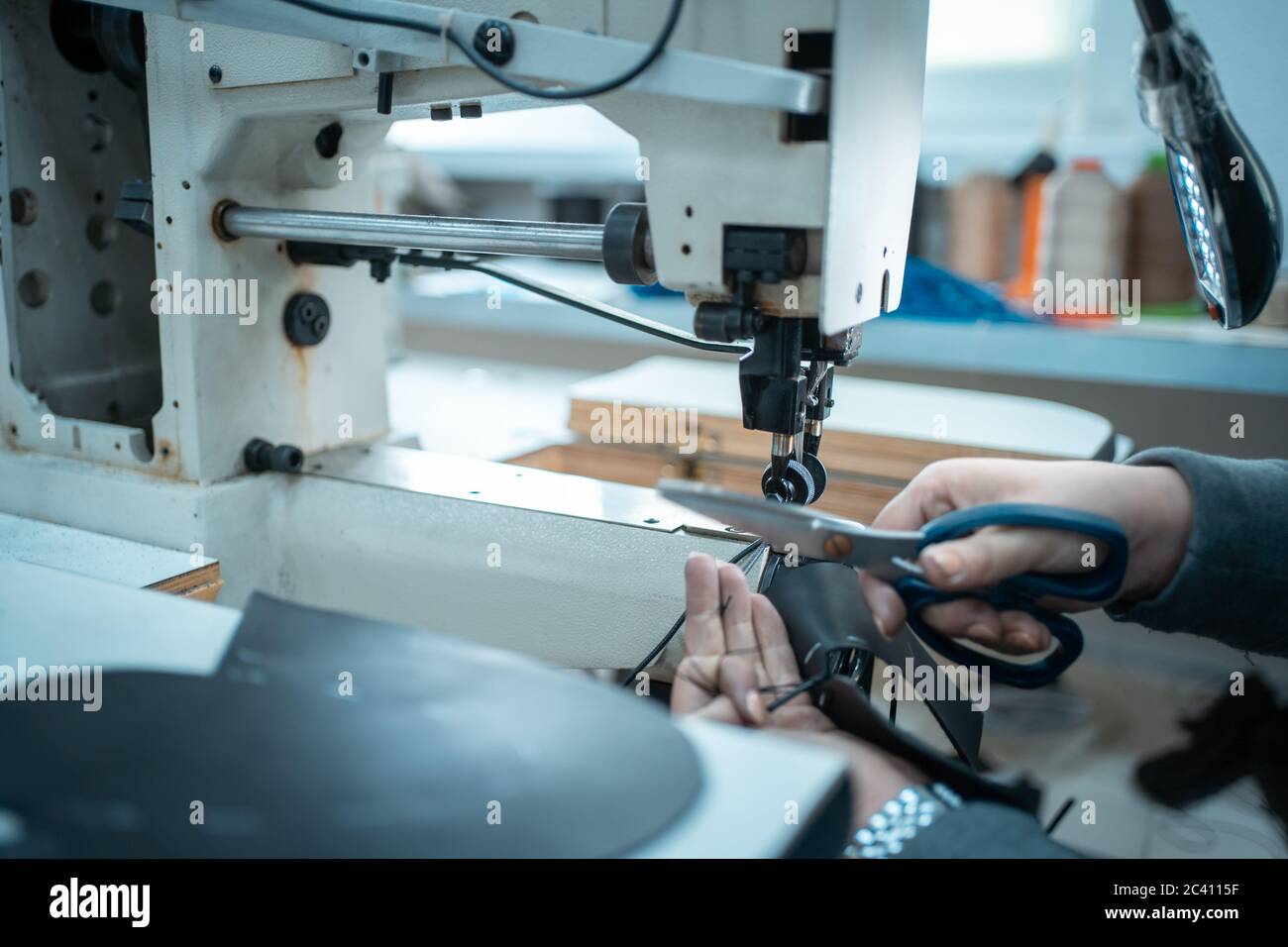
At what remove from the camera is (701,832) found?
1.49ft

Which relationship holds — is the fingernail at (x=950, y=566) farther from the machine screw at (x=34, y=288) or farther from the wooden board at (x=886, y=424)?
the machine screw at (x=34, y=288)

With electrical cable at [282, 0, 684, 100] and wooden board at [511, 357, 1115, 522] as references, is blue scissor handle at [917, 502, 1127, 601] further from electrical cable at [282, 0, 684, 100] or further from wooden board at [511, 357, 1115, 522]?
wooden board at [511, 357, 1115, 522]

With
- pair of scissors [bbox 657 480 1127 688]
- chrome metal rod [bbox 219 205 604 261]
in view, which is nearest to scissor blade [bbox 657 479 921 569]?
pair of scissors [bbox 657 480 1127 688]

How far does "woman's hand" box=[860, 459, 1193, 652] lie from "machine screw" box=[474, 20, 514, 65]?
41 cm

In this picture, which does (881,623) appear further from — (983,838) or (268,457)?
(268,457)

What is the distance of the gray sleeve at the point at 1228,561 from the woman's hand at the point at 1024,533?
0.5 inches

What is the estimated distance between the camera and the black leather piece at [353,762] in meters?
0.45

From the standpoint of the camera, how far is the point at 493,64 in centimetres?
74

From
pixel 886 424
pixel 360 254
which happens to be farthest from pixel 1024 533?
pixel 886 424

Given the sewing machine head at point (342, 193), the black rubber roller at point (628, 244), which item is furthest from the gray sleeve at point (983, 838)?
the black rubber roller at point (628, 244)

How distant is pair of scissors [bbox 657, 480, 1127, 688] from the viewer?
2.03 feet

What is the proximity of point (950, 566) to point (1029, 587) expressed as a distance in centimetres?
8
